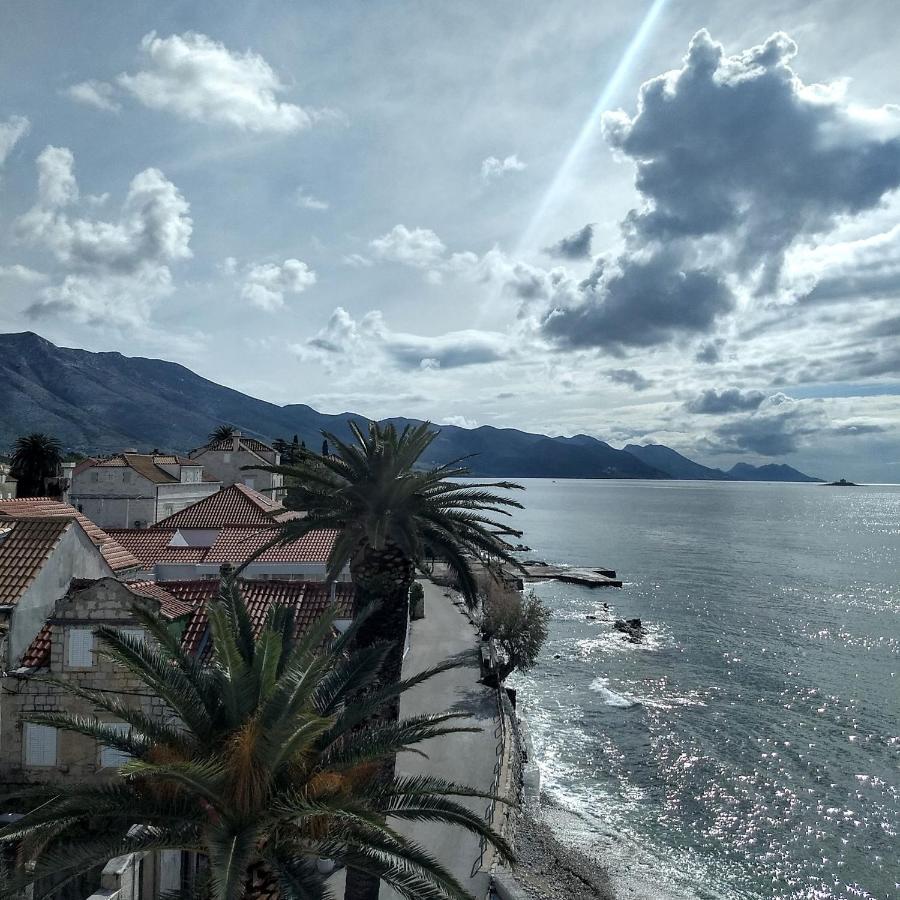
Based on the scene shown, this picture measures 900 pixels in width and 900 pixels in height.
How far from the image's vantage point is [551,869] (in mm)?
22984

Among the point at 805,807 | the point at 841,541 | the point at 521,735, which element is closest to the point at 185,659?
the point at 521,735

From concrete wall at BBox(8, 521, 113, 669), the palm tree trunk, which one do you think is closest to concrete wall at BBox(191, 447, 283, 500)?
concrete wall at BBox(8, 521, 113, 669)

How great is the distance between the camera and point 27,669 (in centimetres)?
1706

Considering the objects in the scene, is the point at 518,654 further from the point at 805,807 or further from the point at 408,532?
the point at 408,532

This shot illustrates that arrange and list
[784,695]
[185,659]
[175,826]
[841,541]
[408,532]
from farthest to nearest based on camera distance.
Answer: [841,541]
[784,695]
[408,532]
[185,659]
[175,826]

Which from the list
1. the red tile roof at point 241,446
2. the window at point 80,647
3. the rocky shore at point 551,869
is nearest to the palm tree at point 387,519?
the window at point 80,647

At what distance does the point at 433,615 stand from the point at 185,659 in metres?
42.0

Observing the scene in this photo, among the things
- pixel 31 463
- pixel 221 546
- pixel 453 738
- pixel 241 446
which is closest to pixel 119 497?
pixel 221 546

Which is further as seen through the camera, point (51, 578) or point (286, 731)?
point (51, 578)

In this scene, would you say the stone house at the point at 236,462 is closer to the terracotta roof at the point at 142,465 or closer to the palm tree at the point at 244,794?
the terracotta roof at the point at 142,465

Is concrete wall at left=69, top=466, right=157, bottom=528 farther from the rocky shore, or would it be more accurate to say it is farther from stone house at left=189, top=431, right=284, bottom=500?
the rocky shore

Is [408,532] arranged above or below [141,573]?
above

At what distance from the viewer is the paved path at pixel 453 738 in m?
19.6

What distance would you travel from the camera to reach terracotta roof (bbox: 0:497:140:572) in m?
21.9
